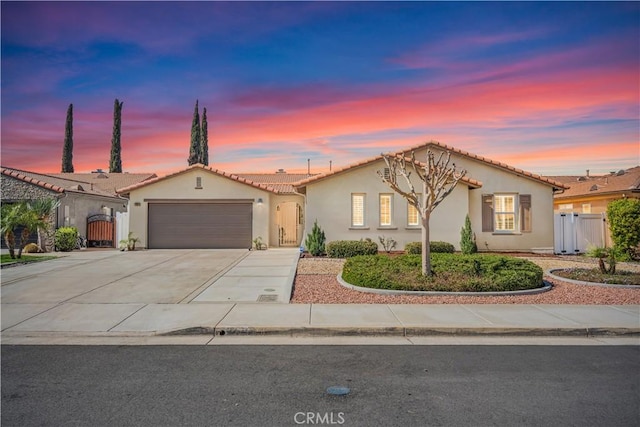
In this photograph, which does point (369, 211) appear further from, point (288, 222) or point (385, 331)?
Answer: point (385, 331)

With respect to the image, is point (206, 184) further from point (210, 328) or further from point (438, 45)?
point (210, 328)

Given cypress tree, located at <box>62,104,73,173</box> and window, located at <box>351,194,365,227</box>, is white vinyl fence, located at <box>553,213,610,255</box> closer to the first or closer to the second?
window, located at <box>351,194,365,227</box>

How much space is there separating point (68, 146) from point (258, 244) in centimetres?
3724

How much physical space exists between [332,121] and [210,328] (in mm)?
15548

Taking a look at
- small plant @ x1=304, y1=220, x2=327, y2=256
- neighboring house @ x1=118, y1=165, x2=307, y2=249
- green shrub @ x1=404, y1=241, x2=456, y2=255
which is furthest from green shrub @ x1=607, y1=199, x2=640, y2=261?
neighboring house @ x1=118, y1=165, x2=307, y2=249

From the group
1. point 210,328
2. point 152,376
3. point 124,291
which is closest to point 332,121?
point 124,291

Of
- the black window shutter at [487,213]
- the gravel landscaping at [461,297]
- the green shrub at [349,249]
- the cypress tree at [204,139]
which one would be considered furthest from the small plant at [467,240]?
the cypress tree at [204,139]

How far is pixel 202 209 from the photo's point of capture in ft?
74.6

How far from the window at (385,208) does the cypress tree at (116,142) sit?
37297 mm

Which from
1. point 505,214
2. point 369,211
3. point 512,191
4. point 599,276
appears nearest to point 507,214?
point 505,214

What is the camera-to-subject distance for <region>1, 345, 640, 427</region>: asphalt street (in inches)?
159

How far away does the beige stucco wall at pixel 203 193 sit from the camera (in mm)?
22453

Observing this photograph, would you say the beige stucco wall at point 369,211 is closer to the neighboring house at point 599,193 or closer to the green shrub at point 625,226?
the green shrub at point 625,226

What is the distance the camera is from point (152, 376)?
16.8 ft
